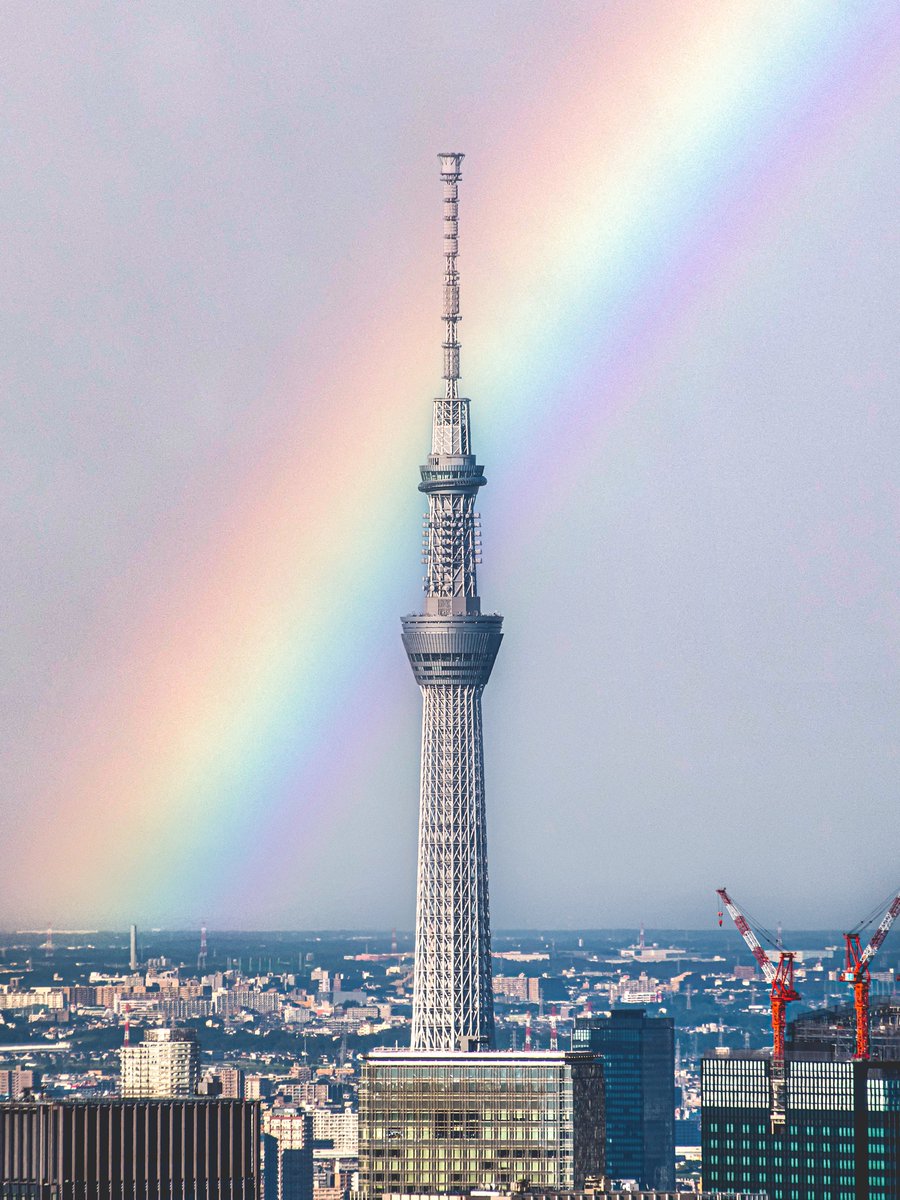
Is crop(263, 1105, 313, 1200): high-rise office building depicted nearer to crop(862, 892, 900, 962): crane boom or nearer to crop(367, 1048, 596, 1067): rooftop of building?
crop(862, 892, 900, 962): crane boom

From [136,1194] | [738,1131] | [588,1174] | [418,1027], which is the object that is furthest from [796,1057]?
[418,1027]

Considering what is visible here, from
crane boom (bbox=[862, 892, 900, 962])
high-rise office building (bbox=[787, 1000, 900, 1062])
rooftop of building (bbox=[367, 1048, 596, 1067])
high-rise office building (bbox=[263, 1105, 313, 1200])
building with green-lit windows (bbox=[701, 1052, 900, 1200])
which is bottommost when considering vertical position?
high-rise office building (bbox=[263, 1105, 313, 1200])

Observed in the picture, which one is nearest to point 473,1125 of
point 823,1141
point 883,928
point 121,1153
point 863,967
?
point 121,1153

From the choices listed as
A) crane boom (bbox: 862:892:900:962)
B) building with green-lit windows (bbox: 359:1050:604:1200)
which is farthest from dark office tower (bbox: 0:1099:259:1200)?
crane boom (bbox: 862:892:900:962)

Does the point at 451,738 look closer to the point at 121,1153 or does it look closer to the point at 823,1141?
the point at 823,1141

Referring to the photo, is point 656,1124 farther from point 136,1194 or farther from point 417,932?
point 136,1194

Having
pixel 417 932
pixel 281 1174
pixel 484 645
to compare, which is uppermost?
pixel 484 645

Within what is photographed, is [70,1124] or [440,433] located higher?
[440,433]
